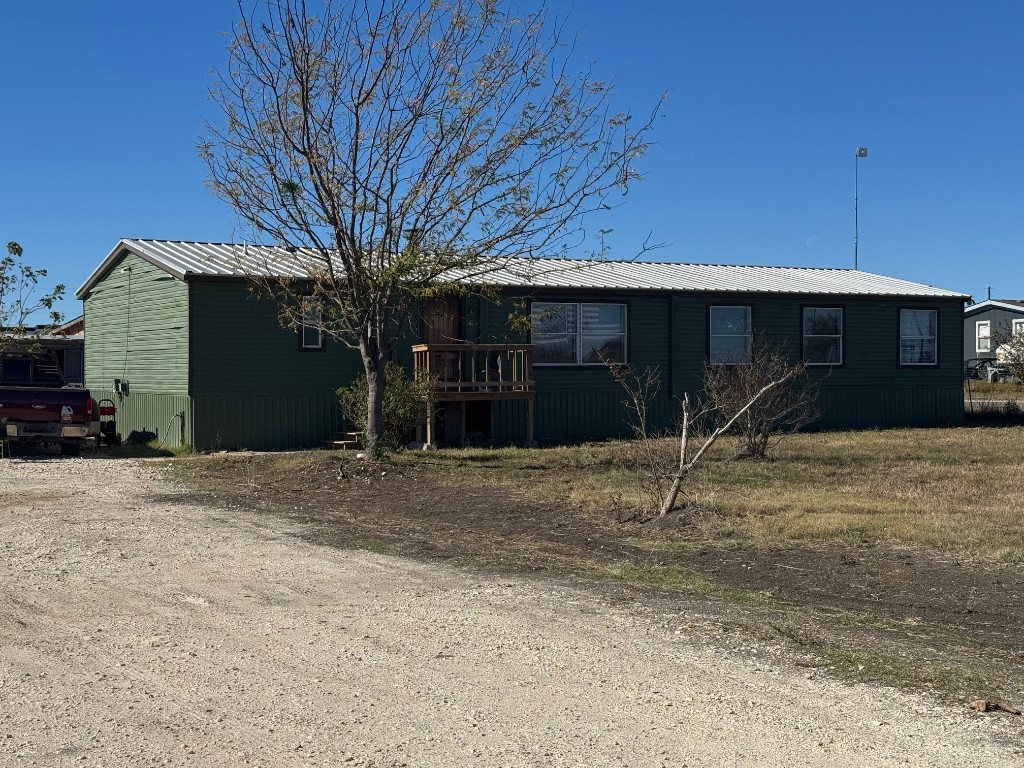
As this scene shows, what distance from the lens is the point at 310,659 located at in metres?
6.04

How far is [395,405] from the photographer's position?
19500 mm

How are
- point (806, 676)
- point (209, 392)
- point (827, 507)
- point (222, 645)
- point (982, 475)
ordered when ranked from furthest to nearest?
point (209, 392)
point (982, 475)
point (827, 507)
point (222, 645)
point (806, 676)

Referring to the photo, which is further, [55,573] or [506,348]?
[506,348]

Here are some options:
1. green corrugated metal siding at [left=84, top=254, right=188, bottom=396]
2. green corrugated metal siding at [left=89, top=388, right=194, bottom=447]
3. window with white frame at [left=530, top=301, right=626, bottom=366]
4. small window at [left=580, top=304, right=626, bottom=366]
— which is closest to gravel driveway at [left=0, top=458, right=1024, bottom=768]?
green corrugated metal siding at [left=89, top=388, right=194, bottom=447]

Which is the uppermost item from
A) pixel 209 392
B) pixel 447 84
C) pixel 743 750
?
pixel 447 84

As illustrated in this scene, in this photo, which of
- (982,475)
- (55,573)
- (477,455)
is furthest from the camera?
(477,455)

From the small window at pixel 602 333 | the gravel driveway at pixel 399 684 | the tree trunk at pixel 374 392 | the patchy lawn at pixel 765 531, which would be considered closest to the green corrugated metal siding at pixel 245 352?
the patchy lawn at pixel 765 531

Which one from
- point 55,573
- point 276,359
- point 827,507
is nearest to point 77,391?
point 276,359

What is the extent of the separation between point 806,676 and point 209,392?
16.2 m

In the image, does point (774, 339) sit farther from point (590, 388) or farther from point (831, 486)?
point (831, 486)

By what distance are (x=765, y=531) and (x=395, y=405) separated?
10.0m

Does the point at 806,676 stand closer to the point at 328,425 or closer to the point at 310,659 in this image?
the point at 310,659

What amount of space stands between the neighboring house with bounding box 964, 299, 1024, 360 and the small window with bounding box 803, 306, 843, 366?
27416mm

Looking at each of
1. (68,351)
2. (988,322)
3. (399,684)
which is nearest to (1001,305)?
(988,322)
